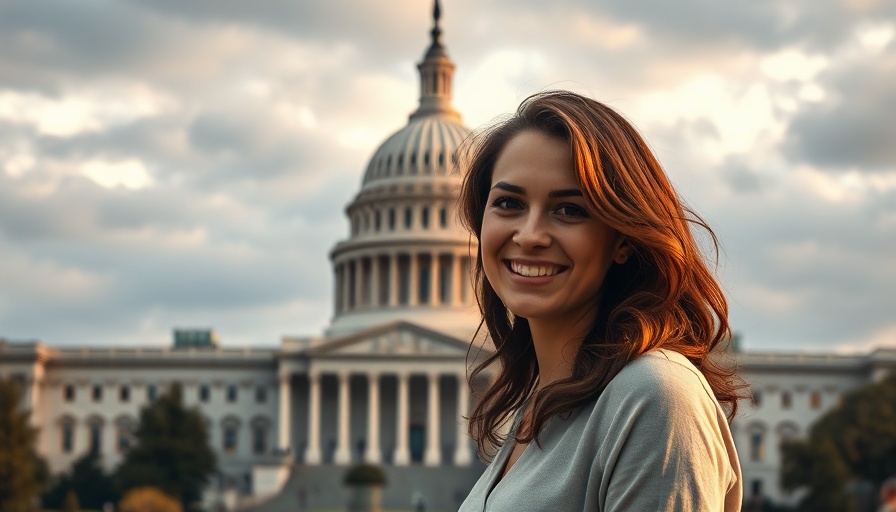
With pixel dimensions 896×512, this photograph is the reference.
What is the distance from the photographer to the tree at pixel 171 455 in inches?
4124

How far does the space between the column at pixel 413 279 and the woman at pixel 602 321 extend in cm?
13064

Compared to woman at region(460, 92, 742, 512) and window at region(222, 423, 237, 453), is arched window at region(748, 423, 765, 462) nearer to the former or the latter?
window at region(222, 423, 237, 453)

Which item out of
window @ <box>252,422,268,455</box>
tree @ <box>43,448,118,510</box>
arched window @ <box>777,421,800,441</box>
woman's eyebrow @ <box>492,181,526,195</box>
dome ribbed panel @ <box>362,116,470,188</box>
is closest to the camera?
woman's eyebrow @ <box>492,181,526,195</box>

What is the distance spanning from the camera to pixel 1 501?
92875 millimetres

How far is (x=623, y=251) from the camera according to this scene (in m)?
5.31

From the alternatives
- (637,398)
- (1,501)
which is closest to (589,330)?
(637,398)

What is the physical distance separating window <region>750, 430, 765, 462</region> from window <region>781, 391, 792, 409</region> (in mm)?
2955

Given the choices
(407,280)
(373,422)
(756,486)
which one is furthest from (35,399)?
(756,486)

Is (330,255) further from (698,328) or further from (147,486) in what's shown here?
(698,328)

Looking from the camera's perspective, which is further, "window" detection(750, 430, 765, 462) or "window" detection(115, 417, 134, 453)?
"window" detection(750, 430, 765, 462)

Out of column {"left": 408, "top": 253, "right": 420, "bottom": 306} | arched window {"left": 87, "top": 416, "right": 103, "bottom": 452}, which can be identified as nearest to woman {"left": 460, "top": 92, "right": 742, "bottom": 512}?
column {"left": 408, "top": 253, "right": 420, "bottom": 306}

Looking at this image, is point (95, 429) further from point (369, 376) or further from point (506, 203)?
point (506, 203)

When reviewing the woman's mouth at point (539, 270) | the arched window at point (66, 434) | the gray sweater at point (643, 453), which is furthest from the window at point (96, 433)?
the gray sweater at point (643, 453)

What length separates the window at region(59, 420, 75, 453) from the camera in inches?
5256
